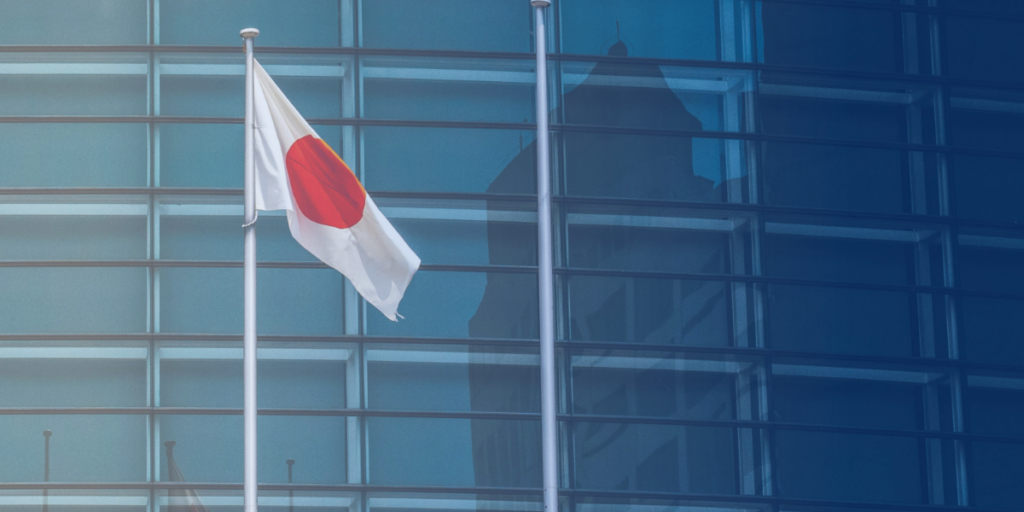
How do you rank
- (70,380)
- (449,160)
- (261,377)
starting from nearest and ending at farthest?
1. (70,380)
2. (261,377)
3. (449,160)

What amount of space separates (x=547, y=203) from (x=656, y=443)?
6.58 metres

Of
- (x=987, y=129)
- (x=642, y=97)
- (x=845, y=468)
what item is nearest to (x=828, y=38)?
(x=987, y=129)

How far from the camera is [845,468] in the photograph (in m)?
18.8

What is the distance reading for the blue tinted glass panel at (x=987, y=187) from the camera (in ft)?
65.4

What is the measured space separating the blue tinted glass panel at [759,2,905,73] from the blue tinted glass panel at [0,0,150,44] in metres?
9.84

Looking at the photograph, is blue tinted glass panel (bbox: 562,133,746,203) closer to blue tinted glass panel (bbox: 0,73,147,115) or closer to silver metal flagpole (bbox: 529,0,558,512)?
silver metal flagpole (bbox: 529,0,558,512)

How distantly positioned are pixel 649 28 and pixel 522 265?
4.33m

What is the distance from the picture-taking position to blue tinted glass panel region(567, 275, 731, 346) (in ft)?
61.2

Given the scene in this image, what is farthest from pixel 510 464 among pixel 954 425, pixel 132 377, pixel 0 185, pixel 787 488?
pixel 0 185

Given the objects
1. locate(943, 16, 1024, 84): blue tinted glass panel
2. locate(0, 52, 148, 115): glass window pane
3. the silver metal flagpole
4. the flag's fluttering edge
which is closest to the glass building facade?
locate(0, 52, 148, 115): glass window pane

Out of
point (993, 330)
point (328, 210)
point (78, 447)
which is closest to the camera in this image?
point (328, 210)

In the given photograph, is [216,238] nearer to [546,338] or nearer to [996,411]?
[546,338]

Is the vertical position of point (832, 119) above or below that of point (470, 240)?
above

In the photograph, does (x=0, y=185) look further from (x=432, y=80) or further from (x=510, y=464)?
(x=510, y=464)
